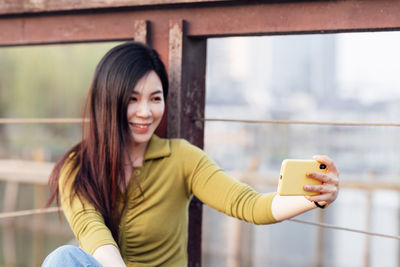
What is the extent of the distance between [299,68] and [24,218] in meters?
55.8

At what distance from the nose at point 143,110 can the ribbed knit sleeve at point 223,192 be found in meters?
0.18

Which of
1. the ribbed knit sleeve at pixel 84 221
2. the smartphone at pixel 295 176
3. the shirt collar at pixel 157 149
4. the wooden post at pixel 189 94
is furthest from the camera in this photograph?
the wooden post at pixel 189 94

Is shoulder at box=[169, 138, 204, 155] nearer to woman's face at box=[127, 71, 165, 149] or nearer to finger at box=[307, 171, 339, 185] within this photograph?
woman's face at box=[127, 71, 165, 149]

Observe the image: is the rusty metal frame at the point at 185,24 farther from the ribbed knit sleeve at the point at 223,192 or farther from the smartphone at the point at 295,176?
the smartphone at the point at 295,176

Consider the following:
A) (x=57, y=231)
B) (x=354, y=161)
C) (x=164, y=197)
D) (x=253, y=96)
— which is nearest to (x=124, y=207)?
(x=164, y=197)

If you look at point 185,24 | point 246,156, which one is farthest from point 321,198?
point 246,156

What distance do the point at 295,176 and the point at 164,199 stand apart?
492 millimetres

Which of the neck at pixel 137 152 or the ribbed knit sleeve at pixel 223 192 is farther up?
the neck at pixel 137 152

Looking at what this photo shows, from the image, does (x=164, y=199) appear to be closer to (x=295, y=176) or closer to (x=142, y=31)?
(x=295, y=176)

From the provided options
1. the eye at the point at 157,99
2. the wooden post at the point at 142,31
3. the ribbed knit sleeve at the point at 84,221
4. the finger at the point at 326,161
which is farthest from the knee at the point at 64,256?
the wooden post at the point at 142,31

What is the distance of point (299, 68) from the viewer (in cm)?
6116

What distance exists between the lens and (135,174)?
1.38 m

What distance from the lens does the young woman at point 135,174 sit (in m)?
1.32

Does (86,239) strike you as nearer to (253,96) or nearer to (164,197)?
(164,197)
